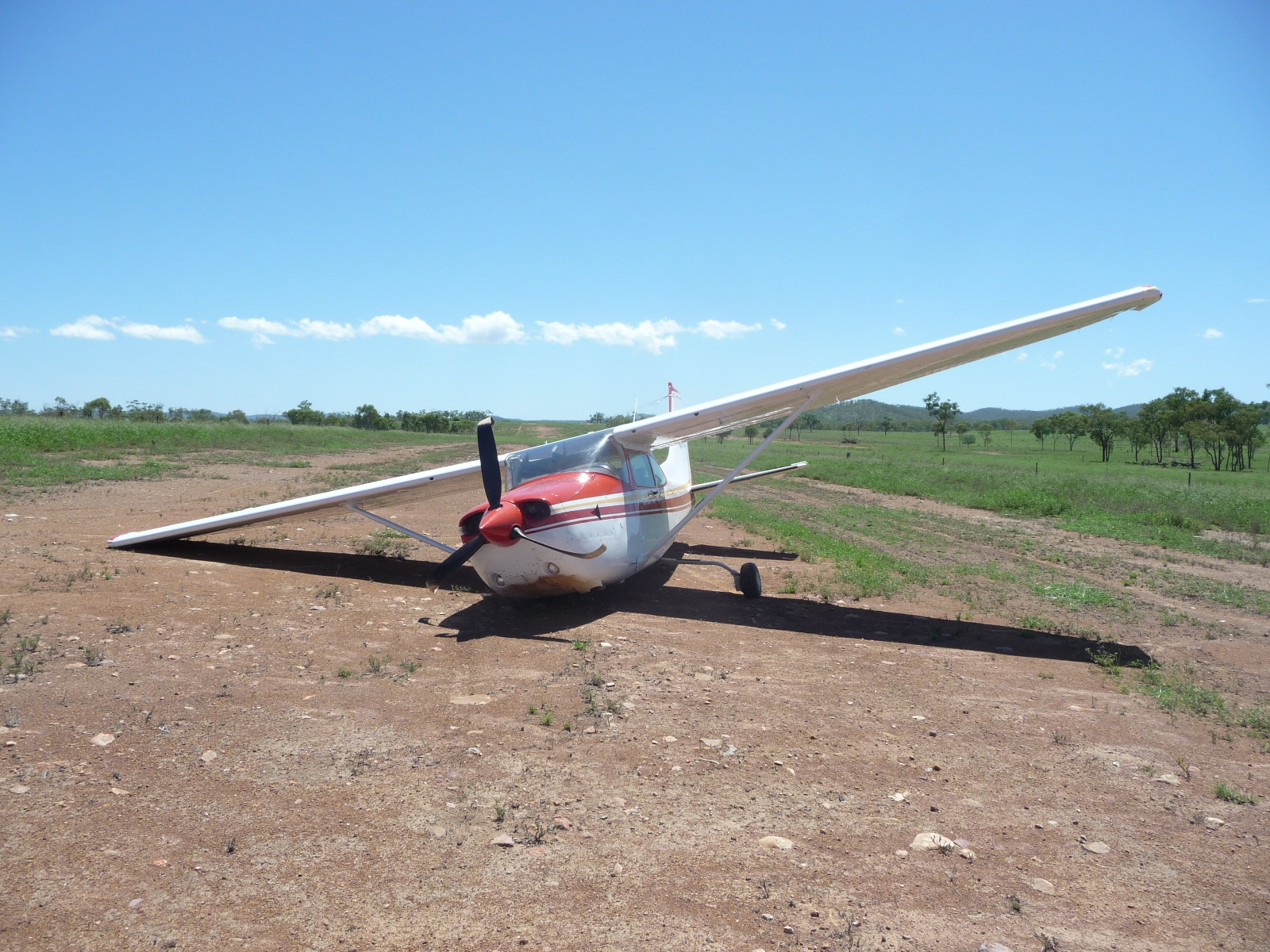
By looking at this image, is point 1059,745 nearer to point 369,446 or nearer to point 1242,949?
point 1242,949

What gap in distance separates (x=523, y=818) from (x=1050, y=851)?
10.8 ft

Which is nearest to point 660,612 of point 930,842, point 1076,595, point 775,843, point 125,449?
point 775,843

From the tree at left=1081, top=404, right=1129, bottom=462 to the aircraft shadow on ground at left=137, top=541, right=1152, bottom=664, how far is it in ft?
230

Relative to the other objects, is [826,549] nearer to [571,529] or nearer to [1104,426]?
[571,529]

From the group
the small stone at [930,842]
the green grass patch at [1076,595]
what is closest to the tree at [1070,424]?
the green grass patch at [1076,595]

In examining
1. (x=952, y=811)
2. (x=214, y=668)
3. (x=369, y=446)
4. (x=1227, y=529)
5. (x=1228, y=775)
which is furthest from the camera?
(x=369, y=446)

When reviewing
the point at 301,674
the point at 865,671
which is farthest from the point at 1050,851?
the point at 301,674

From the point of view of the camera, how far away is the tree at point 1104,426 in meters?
68.5

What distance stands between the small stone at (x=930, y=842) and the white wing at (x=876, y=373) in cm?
583

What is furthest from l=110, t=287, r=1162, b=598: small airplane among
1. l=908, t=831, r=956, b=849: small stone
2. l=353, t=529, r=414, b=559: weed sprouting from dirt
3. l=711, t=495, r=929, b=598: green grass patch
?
l=908, t=831, r=956, b=849: small stone

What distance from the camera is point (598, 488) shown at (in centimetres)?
858

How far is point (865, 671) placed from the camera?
723cm

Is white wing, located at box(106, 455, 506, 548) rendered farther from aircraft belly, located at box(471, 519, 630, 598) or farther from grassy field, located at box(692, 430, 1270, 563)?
grassy field, located at box(692, 430, 1270, 563)

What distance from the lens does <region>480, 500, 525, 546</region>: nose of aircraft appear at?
7.50 meters
